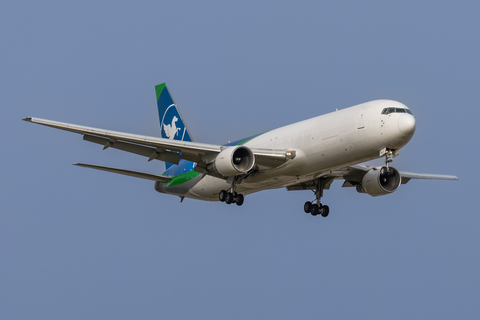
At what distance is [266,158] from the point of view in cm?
3225

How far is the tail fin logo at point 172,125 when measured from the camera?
4334 centimetres

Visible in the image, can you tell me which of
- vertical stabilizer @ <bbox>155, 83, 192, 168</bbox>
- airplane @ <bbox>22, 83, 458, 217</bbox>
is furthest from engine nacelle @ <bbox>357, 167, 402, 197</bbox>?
vertical stabilizer @ <bbox>155, 83, 192, 168</bbox>

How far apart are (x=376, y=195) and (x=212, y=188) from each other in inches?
377

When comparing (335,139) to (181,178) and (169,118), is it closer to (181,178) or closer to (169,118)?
(181,178)

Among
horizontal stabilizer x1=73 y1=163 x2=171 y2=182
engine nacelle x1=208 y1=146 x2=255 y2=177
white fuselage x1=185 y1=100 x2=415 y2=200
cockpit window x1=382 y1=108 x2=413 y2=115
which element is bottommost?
horizontal stabilizer x1=73 y1=163 x2=171 y2=182

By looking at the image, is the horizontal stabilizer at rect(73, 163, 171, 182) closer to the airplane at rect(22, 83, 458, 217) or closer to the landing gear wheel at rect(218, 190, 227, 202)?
the airplane at rect(22, 83, 458, 217)

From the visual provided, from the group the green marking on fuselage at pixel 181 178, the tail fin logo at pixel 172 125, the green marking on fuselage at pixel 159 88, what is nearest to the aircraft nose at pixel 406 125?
the green marking on fuselage at pixel 181 178

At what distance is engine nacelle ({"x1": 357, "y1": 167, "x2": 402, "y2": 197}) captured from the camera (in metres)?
36.0

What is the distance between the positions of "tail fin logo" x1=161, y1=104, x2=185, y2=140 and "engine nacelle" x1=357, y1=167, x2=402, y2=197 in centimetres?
1312

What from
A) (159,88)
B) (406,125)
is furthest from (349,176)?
(159,88)

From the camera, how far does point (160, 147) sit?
3338 cm

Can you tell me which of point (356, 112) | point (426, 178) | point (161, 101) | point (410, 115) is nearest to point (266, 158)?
point (356, 112)

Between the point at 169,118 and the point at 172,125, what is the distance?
2.92 ft

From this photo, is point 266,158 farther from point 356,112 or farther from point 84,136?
point 84,136
